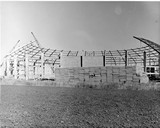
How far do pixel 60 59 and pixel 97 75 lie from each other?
6.11m

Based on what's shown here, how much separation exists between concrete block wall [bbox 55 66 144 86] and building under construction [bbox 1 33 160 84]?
10.2 ft

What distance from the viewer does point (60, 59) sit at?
48.3 feet

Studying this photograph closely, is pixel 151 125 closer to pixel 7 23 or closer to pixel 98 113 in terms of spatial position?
pixel 98 113

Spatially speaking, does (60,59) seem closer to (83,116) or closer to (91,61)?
(91,61)

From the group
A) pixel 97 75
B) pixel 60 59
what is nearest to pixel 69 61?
pixel 60 59

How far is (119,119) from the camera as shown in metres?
3.11

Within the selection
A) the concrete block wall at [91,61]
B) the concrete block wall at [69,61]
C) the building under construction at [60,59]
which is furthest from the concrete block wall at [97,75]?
the concrete block wall at [91,61]

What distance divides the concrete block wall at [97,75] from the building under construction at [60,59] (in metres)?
3.12

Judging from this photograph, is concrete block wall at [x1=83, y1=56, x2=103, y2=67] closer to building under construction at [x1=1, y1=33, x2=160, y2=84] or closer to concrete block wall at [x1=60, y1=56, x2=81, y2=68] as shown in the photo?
building under construction at [x1=1, y1=33, x2=160, y2=84]

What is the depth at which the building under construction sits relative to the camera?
49.7 ft

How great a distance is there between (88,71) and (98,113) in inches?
253

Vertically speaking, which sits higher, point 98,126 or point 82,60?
point 82,60

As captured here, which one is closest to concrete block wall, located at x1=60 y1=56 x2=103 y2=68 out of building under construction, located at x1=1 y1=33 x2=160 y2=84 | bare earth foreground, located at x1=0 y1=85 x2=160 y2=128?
building under construction, located at x1=1 y1=33 x2=160 y2=84

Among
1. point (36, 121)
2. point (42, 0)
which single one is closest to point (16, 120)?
point (36, 121)
